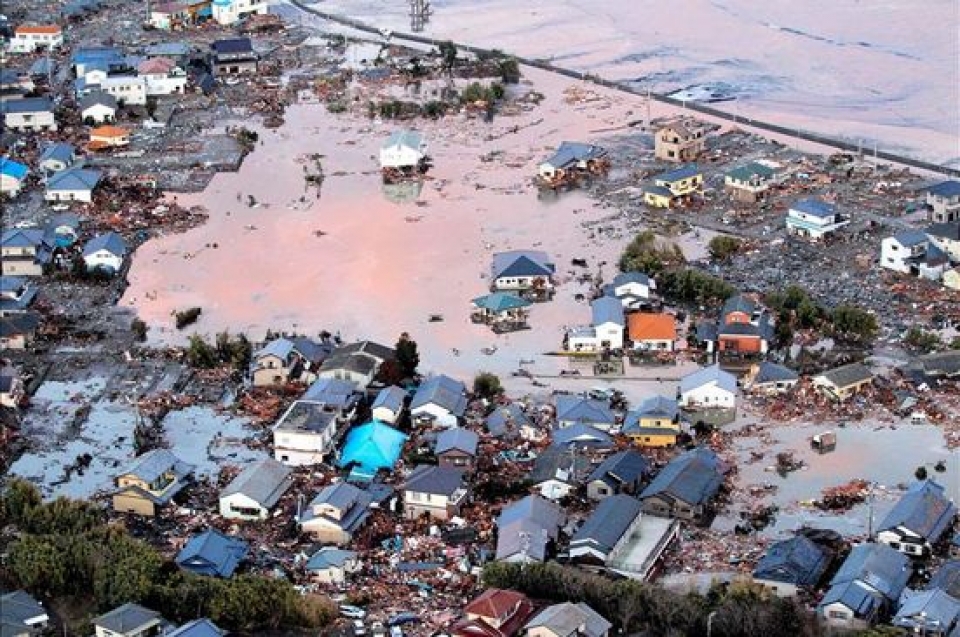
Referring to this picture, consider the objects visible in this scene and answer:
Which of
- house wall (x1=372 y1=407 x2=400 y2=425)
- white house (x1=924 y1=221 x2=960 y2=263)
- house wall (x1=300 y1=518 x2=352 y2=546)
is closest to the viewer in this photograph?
house wall (x1=300 y1=518 x2=352 y2=546)

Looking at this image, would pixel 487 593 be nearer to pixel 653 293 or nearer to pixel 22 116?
pixel 653 293

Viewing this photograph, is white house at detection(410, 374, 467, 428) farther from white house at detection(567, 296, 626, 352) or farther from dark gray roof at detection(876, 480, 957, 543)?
dark gray roof at detection(876, 480, 957, 543)

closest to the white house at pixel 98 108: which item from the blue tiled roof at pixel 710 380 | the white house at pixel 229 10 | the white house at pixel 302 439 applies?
the white house at pixel 229 10

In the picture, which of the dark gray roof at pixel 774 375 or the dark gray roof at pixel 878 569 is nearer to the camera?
the dark gray roof at pixel 878 569

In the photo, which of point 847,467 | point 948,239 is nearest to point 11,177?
point 948,239

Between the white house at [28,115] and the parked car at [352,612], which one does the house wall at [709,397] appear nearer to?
the parked car at [352,612]

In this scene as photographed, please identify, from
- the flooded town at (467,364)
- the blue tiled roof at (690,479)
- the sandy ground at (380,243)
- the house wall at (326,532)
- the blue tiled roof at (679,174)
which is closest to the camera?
the flooded town at (467,364)

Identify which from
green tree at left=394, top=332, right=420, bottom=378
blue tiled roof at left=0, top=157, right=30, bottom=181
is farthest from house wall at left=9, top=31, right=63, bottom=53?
green tree at left=394, top=332, right=420, bottom=378
